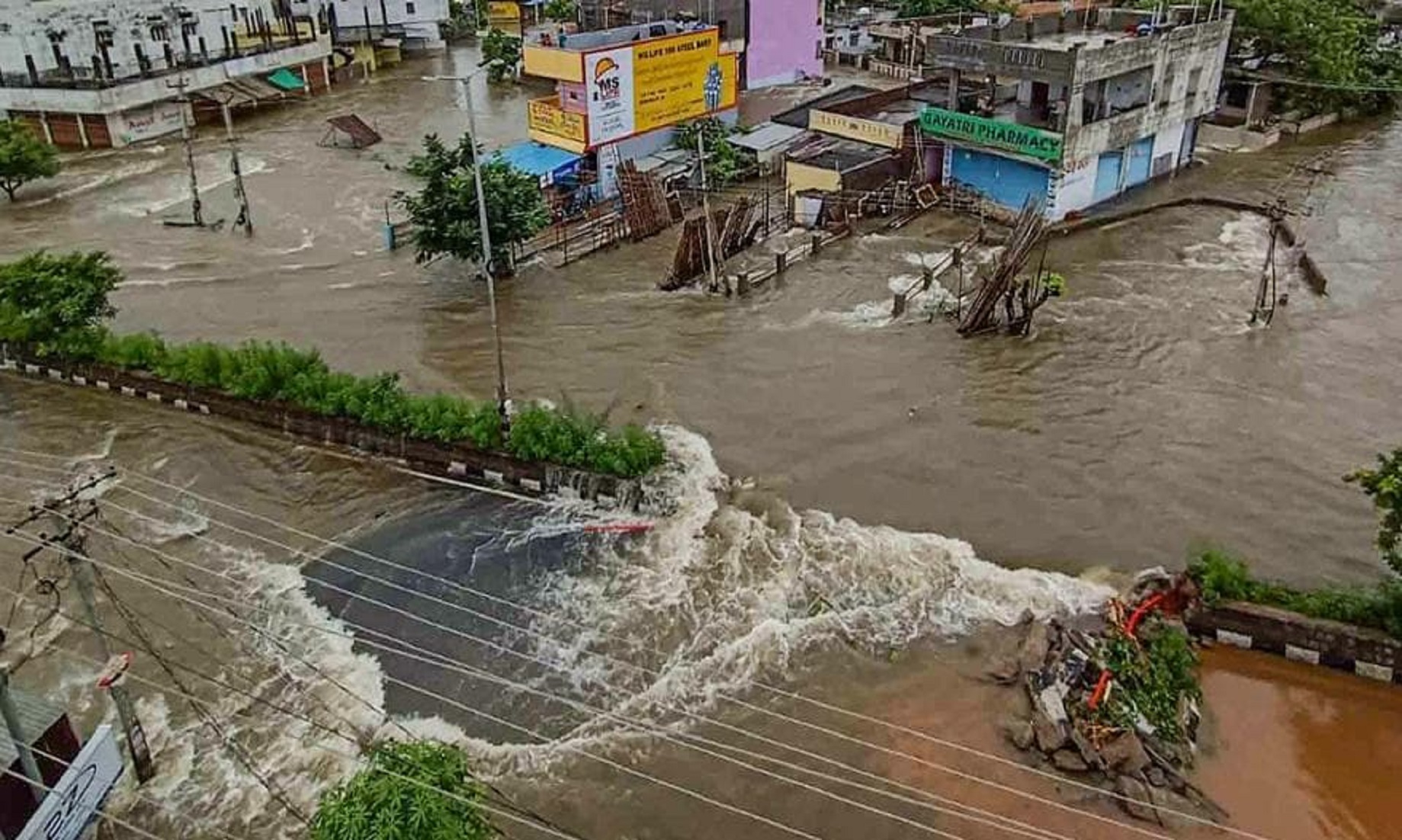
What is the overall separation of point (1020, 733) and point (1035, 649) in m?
1.55

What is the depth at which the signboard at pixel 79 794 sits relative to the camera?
445 inches

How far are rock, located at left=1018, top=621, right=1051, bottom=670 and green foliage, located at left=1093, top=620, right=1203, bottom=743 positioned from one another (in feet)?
2.57

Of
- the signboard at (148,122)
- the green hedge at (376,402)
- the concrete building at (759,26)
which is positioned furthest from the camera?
the concrete building at (759,26)

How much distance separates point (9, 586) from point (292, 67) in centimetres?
4044

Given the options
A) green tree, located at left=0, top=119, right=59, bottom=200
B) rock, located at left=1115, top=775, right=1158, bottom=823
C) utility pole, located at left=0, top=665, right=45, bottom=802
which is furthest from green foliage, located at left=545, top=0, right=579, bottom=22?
rock, located at left=1115, top=775, right=1158, bottom=823

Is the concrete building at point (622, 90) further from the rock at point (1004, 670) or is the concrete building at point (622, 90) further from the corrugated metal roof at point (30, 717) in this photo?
the corrugated metal roof at point (30, 717)

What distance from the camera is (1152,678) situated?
14.1 metres

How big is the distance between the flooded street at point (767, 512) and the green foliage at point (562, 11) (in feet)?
119

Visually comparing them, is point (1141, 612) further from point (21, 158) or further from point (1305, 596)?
point (21, 158)

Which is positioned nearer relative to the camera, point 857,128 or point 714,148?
point 857,128

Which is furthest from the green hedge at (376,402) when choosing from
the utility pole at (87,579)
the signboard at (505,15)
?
Result: the signboard at (505,15)

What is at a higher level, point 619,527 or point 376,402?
point 376,402

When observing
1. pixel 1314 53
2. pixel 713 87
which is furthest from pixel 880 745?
pixel 1314 53

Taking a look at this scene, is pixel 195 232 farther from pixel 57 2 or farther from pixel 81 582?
pixel 81 582
